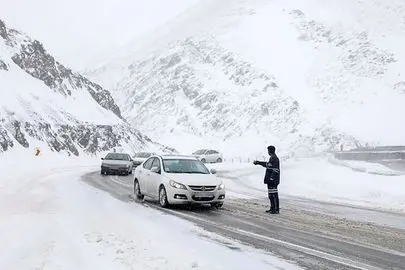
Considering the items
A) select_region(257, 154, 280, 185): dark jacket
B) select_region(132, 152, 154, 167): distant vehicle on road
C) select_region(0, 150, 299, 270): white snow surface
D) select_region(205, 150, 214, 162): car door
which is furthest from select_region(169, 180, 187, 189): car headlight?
select_region(205, 150, 214, 162): car door

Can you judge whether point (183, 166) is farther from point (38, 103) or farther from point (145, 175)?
point (38, 103)

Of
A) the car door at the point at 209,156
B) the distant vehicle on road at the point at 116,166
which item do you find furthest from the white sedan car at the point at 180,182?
the car door at the point at 209,156

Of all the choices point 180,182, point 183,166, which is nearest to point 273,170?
point 180,182

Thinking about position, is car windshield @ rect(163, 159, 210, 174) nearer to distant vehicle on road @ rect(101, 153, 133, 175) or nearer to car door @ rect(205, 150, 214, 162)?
distant vehicle on road @ rect(101, 153, 133, 175)

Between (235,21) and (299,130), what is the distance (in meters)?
46.9

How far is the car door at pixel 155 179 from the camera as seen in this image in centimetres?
1508

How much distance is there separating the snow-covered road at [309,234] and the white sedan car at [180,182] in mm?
333

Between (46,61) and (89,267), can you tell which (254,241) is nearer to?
(89,267)

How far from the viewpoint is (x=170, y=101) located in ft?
362

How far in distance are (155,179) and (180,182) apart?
1.49 metres

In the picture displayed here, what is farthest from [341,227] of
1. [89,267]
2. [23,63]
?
[23,63]

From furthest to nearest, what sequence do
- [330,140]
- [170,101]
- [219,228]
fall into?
1. [170,101]
2. [330,140]
3. [219,228]

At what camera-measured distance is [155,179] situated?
15.3 metres

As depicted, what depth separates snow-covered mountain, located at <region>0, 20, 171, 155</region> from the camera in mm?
56312
